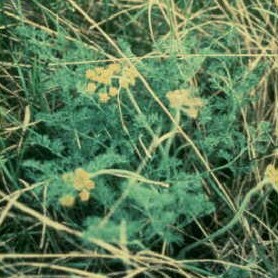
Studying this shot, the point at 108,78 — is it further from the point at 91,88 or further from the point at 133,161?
the point at 133,161

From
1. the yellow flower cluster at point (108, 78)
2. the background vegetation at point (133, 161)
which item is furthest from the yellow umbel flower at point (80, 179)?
the yellow flower cluster at point (108, 78)

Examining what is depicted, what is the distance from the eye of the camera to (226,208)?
1.29m

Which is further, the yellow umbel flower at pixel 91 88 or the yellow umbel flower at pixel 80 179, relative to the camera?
the yellow umbel flower at pixel 91 88

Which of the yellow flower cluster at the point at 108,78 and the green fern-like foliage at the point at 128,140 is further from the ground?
the yellow flower cluster at the point at 108,78

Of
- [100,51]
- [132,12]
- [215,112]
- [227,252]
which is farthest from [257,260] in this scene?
[132,12]

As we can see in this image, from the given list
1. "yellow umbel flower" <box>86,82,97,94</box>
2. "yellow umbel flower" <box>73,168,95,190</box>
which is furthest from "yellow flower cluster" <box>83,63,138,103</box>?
"yellow umbel flower" <box>73,168,95,190</box>

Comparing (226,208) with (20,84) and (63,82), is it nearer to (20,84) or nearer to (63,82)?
(63,82)

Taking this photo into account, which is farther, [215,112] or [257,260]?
[215,112]

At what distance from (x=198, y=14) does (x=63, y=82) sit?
54 centimetres

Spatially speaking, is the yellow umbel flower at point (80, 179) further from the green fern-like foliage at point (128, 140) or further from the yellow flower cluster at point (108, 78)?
the yellow flower cluster at point (108, 78)

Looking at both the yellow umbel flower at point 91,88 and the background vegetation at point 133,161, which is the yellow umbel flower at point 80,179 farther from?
the yellow umbel flower at point 91,88

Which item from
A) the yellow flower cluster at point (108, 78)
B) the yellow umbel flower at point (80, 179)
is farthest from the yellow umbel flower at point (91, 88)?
the yellow umbel flower at point (80, 179)

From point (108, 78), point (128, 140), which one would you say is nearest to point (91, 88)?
point (108, 78)

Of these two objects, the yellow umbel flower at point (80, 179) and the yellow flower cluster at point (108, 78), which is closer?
the yellow umbel flower at point (80, 179)
